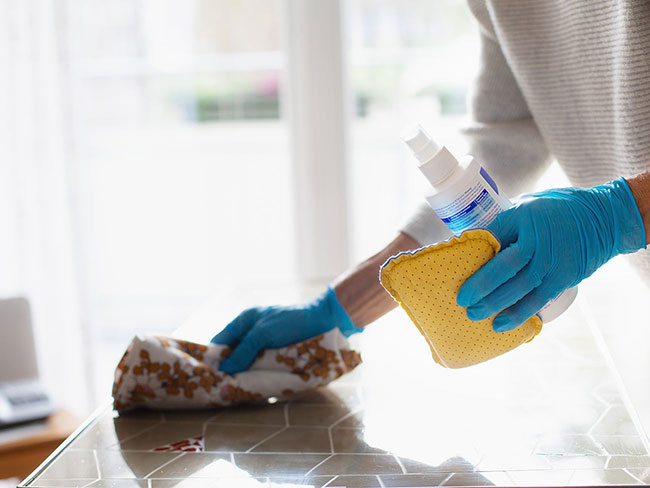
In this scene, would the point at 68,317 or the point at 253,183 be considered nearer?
the point at 68,317

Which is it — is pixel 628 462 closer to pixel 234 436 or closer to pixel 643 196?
pixel 643 196

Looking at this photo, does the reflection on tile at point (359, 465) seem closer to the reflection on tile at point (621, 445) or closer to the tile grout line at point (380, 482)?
the tile grout line at point (380, 482)

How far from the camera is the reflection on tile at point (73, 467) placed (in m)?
0.62

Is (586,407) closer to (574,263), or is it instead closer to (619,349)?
(574,263)

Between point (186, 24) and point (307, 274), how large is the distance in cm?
Result: 93

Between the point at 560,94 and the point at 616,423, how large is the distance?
443 millimetres

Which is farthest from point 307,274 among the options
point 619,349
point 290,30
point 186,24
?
point 619,349

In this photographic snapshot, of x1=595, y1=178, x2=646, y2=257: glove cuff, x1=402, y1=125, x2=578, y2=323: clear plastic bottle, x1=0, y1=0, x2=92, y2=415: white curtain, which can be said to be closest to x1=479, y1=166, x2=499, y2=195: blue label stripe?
x1=402, y1=125, x2=578, y2=323: clear plastic bottle

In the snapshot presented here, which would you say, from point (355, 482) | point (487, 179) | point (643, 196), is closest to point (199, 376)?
point (355, 482)

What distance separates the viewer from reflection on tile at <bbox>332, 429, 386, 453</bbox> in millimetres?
652

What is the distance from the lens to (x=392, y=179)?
2.91m

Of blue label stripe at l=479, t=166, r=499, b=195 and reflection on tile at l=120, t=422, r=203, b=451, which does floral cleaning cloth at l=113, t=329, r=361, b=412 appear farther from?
blue label stripe at l=479, t=166, r=499, b=195

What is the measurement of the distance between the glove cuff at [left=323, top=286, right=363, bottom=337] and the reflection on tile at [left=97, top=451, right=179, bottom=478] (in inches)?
10.9

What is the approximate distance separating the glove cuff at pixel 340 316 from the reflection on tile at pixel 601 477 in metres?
0.35
